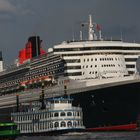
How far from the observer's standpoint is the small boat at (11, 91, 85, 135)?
353ft

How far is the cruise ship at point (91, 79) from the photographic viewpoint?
11019 cm

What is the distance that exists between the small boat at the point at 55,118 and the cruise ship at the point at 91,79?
341 cm

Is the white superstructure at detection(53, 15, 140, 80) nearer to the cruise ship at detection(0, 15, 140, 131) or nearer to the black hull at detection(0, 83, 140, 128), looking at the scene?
the cruise ship at detection(0, 15, 140, 131)

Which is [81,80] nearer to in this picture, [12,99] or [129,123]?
[129,123]

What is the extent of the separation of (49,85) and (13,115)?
8.31 meters

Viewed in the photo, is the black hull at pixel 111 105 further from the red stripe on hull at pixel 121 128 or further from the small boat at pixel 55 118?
the small boat at pixel 55 118

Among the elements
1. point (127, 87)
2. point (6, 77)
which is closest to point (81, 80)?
point (127, 87)

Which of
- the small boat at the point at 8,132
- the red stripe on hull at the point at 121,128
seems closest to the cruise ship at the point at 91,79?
the red stripe on hull at the point at 121,128

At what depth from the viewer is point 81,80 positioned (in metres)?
117

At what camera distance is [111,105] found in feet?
365

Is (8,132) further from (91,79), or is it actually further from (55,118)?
(91,79)

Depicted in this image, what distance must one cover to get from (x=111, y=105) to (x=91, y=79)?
712 cm

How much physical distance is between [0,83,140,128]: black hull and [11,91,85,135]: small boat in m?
2.92

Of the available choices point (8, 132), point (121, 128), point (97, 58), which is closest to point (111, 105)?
point (121, 128)
